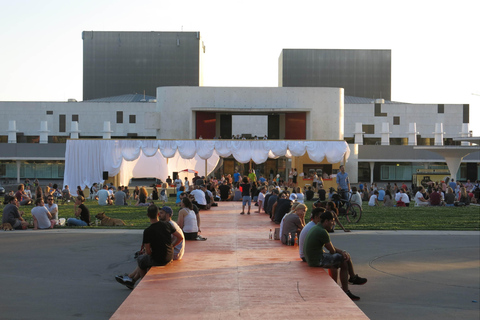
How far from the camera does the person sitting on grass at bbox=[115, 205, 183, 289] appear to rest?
33.2 ft

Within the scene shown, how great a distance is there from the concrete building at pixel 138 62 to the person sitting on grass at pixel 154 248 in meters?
75.8

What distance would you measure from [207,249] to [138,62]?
75694mm

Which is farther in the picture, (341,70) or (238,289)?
(341,70)

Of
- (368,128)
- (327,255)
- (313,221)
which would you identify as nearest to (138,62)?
(368,128)

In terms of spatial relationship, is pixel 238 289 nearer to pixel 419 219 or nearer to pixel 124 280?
pixel 124 280

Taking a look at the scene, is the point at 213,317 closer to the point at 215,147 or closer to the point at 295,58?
the point at 215,147

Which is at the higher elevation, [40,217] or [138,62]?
[138,62]

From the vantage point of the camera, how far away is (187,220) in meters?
13.9

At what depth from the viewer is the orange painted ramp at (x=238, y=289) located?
7.31 metres

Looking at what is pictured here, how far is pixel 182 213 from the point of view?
13.8 meters

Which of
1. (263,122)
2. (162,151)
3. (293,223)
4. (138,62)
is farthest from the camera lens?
(138,62)

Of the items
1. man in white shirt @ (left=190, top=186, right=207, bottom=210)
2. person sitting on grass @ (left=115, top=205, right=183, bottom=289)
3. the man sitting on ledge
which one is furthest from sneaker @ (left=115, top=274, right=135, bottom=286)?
man in white shirt @ (left=190, top=186, right=207, bottom=210)

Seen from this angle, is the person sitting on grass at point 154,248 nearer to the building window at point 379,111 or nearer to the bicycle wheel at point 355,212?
the bicycle wheel at point 355,212

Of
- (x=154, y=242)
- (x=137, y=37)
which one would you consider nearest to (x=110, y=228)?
(x=154, y=242)
